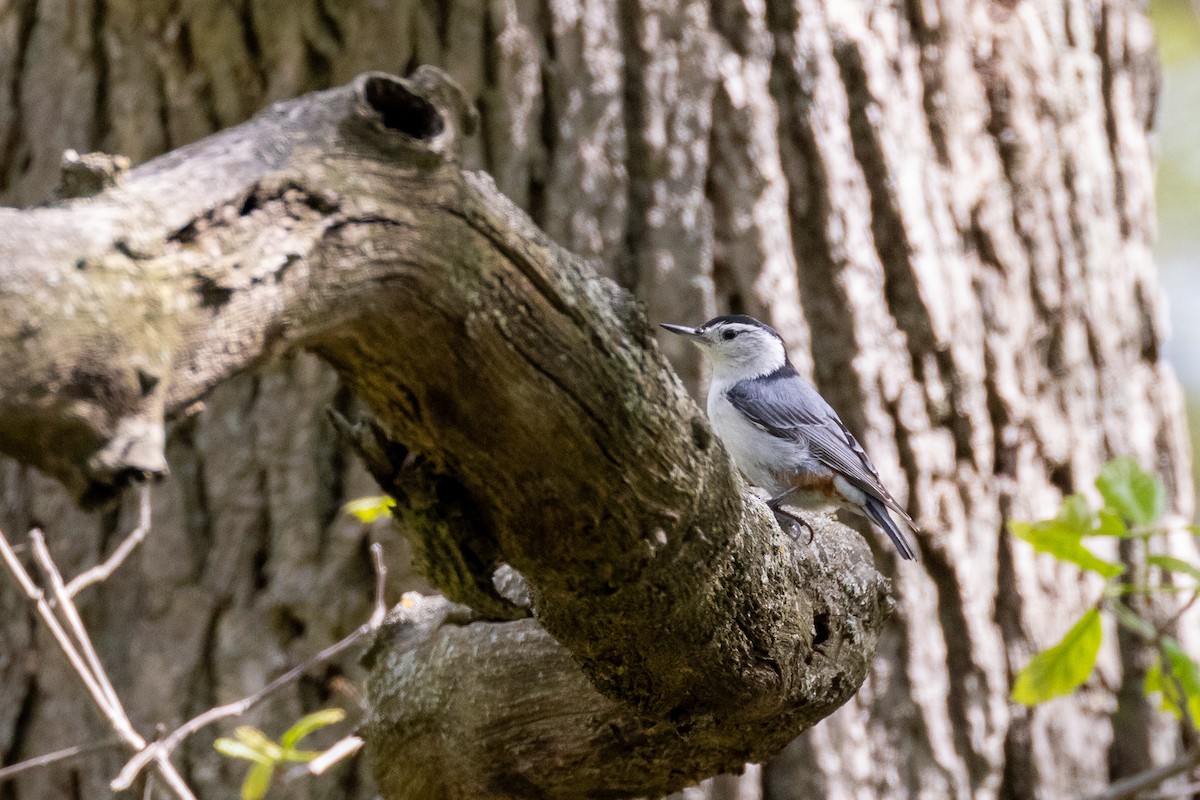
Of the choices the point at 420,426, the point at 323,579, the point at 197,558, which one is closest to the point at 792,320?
the point at 323,579

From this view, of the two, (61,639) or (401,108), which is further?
(61,639)

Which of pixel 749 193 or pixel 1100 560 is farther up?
pixel 749 193

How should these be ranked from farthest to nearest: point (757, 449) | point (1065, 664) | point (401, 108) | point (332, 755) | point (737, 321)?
point (757, 449)
point (737, 321)
point (1065, 664)
point (332, 755)
point (401, 108)

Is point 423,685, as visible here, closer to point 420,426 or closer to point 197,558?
point 420,426

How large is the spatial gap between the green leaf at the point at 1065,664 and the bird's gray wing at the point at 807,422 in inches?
17.8

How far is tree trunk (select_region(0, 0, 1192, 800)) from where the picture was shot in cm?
275

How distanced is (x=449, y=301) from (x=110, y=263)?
35cm

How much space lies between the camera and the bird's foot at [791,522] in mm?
1885

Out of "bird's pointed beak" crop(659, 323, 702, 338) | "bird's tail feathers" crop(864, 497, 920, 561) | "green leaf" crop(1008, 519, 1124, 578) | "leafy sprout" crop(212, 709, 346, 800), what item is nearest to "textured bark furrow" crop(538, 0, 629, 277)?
"bird's pointed beak" crop(659, 323, 702, 338)

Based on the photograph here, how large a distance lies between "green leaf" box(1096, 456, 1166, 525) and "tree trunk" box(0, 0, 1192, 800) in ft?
2.45

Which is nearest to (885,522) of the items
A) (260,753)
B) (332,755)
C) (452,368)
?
(332,755)

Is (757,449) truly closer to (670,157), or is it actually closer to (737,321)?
(737,321)

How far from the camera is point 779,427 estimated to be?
2887 mm

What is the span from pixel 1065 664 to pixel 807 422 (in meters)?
0.85
